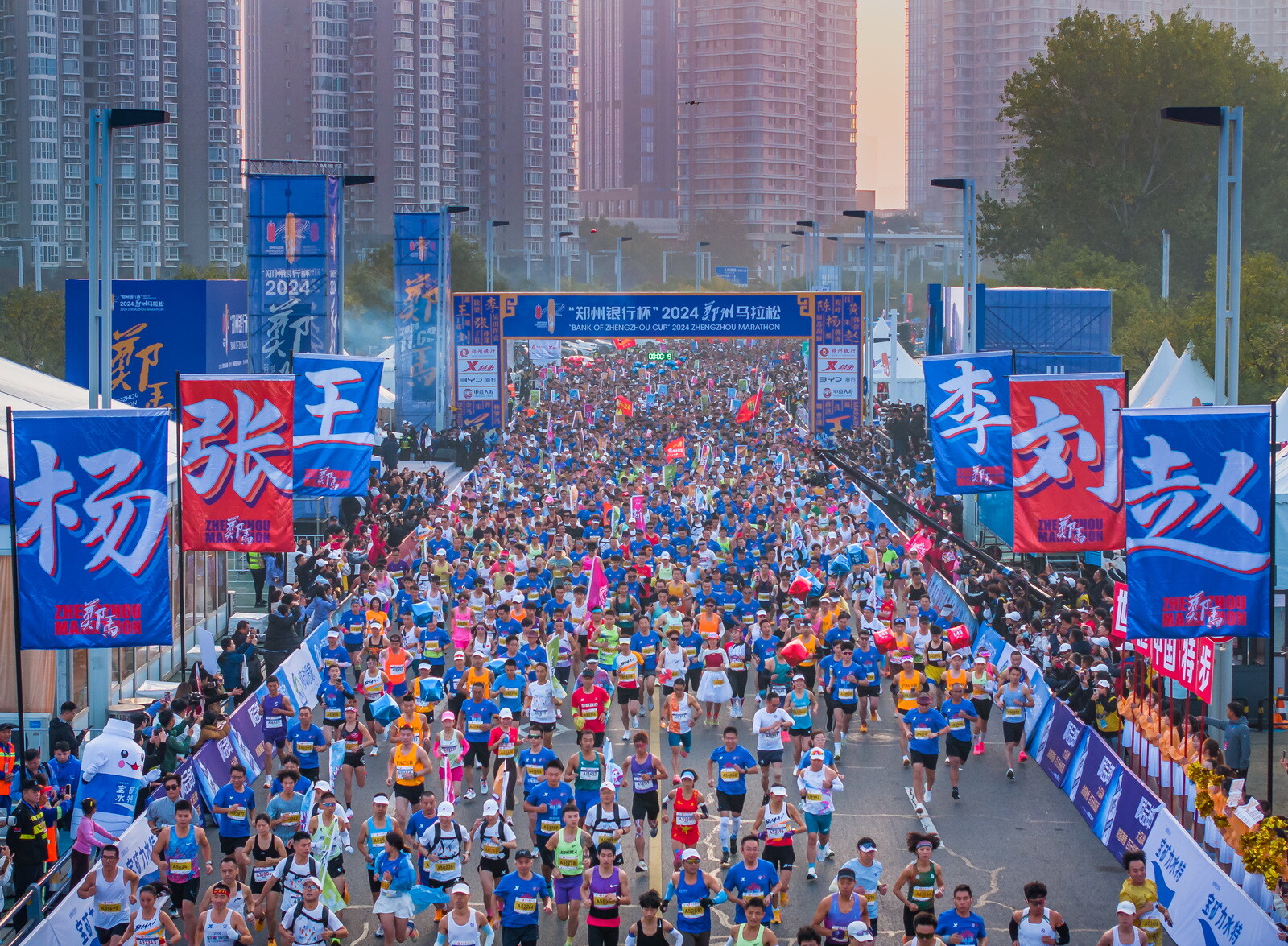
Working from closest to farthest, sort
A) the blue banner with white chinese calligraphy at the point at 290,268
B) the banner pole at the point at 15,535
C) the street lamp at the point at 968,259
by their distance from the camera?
the banner pole at the point at 15,535 < the street lamp at the point at 968,259 < the blue banner with white chinese calligraphy at the point at 290,268

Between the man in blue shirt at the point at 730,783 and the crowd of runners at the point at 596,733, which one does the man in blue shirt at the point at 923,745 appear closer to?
the crowd of runners at the point at 596,733

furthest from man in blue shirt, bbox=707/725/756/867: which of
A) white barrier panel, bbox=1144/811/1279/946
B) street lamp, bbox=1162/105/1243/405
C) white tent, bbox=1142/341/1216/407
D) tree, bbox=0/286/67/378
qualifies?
tree, bbox=0/286/67/378

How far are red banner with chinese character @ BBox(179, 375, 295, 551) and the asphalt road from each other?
9.43 feet

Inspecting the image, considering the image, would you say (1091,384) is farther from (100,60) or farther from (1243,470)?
(100,60)

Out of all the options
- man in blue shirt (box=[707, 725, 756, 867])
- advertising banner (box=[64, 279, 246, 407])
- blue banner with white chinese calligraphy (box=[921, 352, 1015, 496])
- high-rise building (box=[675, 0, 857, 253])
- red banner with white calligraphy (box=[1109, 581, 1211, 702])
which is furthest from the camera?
high-rise building (box=[675, 0, 857, 253])

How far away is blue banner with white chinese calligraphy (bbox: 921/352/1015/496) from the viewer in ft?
67.3

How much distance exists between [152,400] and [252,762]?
1755 centimetres

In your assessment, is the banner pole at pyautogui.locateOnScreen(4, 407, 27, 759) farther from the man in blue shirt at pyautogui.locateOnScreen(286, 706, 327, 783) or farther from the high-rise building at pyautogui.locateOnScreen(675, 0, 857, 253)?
the high-rise building at pyautogui.locateOnScreen(675, 0, 857, 253)

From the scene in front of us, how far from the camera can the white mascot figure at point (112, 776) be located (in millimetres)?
13453

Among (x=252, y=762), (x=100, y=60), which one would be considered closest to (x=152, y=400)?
(x=252, y=762)

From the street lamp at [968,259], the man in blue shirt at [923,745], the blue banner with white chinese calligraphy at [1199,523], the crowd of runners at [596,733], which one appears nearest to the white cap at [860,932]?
the crowd of runners at [596,733]

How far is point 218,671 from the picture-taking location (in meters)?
18.4

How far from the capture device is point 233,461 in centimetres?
1709

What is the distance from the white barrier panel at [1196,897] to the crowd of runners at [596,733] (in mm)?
499
